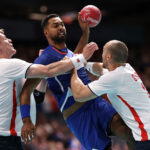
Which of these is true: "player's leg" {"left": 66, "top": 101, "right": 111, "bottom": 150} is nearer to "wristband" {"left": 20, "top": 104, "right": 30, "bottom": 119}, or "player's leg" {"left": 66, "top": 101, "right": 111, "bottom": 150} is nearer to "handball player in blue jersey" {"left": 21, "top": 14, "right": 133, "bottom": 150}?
"handball player in blue jersey" {"left": 21, "top": 14, "right": 133, "bottom": 150}

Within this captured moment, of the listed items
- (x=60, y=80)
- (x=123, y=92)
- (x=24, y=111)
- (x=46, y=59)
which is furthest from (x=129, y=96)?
(x=24, y=111)

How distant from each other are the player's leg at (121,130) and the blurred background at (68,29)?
5.85 m

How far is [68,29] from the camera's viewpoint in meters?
17.4

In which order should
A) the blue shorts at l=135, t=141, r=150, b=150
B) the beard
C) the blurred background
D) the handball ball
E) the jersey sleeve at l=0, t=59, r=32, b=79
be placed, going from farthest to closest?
the blurred background, the handball ball, the beard, the jersey sleeve at l=0, t=59, r=32, b=79, the blue shorts at l=135, t=141, r=150, b=150

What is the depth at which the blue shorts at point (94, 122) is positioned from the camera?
4402mm

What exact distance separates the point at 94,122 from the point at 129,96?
2.31ft

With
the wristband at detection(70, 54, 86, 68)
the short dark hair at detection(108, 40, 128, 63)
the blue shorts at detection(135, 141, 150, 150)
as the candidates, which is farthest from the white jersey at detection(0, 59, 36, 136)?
the blue shorts at detection(135, 141, 150, 150)

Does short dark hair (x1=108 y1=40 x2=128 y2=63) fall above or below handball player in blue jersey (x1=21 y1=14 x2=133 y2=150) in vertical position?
above

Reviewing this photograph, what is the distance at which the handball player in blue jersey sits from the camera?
432 cm

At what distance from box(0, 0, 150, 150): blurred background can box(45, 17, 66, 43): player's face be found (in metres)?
5.95

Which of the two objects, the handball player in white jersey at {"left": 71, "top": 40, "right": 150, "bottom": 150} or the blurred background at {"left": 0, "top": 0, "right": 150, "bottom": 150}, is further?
the blurred background at {"left": 0, "top": 0, "right": 150, "bottom": 150}

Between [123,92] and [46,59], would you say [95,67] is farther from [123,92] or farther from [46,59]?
[123,92]

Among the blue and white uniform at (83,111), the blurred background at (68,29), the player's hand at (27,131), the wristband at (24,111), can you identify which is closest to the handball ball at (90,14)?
the blue and white uniform at (83,111)

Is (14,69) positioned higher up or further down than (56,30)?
further down
